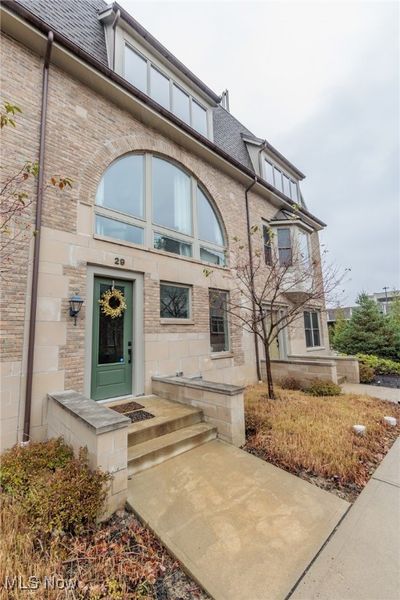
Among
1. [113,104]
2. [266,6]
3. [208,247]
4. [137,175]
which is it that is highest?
[266,6]

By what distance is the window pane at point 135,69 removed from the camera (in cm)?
693

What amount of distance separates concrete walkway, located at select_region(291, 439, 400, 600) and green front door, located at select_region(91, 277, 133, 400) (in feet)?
14.8

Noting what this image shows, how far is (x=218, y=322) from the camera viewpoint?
851cm

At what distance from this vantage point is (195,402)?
16.5ft

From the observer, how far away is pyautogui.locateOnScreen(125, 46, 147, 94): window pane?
6926 millimetres

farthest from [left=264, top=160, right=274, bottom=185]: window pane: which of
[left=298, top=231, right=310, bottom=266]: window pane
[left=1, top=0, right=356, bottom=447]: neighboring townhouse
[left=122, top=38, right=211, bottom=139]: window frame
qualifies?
[left=122, top=38, right=211, bottom=139]: window frame

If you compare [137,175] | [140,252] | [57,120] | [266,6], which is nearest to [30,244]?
[140,252]

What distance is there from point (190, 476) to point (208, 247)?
6.48 meters

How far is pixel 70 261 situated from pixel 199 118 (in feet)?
23.2

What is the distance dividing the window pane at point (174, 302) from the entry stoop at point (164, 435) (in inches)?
101

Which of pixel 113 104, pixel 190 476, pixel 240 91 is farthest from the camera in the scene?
pixel 240 91

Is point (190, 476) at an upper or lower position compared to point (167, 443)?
lower

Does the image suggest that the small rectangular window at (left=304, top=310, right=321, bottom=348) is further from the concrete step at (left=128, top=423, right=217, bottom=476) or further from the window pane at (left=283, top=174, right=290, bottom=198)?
the concrete step at (left=128, top=423, right=217, bottom=476)

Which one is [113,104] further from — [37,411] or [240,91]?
[240,91]
